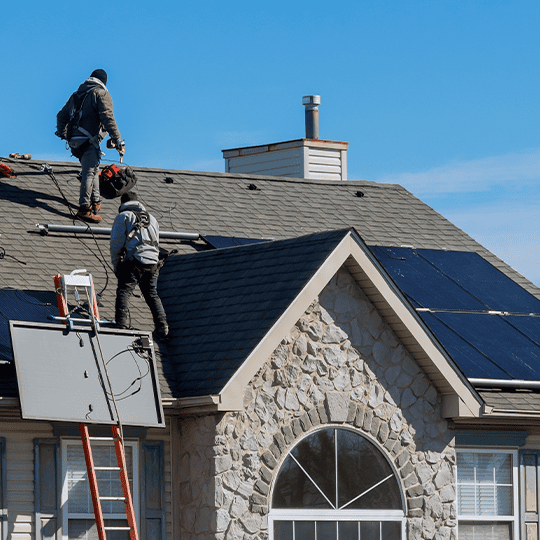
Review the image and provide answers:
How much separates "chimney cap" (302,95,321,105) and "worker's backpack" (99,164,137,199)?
807 centimetres

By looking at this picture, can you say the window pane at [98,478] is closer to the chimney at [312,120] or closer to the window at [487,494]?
the window at [487,494]

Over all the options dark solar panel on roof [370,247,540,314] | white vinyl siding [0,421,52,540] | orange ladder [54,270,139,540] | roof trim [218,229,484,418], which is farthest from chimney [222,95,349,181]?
white vinyl siding [0,421,52,540]

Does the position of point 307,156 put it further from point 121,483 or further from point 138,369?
point 121,483

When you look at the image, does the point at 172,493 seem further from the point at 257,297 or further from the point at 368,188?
the point at 368,188

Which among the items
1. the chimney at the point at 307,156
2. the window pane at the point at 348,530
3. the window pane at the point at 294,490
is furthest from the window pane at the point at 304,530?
the chimney at the point at 307,156

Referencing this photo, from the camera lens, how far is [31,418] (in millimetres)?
12984

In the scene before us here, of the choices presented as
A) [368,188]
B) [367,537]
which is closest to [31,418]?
[367,537]

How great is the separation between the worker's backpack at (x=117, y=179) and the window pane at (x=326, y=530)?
602 cm

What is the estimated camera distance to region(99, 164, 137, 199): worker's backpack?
1808 cm

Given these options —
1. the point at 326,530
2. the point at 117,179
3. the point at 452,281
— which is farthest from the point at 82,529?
the point at 452,281

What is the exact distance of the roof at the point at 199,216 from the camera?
53.8 feet

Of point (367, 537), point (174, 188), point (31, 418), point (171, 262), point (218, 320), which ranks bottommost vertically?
point (367, 537)

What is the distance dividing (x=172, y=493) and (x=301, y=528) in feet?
5.04

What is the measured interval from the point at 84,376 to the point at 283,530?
2867 millimetres
